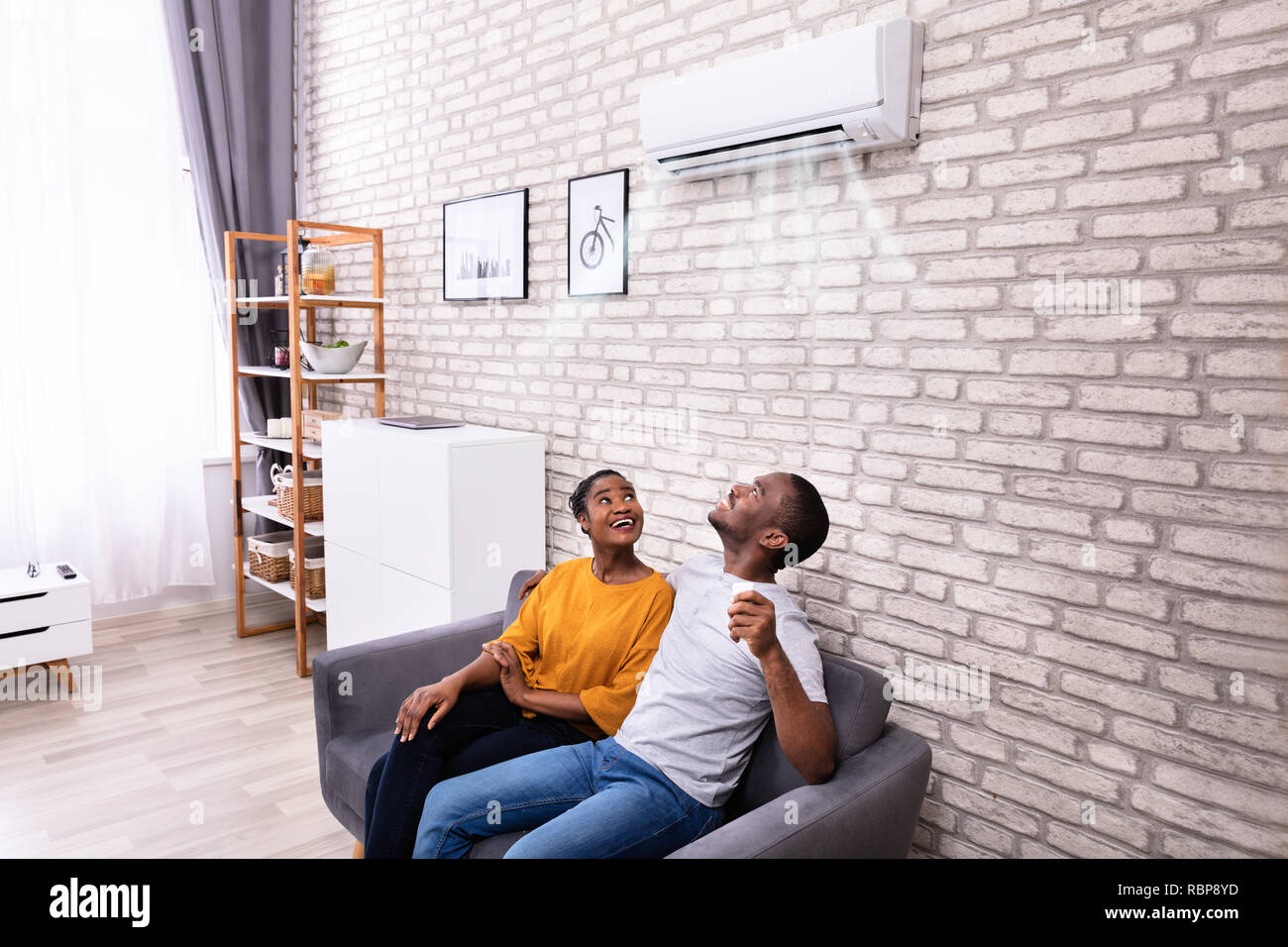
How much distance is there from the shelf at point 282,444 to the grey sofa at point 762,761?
1.49 m

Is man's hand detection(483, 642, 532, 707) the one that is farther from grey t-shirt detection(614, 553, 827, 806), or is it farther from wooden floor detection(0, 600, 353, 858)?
wooden floor detection(0, 600, 353, 858)

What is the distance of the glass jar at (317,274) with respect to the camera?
395cm

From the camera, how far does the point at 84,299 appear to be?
13.0 ft

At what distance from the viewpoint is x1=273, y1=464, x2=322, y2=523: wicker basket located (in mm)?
3842

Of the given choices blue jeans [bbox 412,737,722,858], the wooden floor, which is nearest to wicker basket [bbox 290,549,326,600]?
the wooden floor

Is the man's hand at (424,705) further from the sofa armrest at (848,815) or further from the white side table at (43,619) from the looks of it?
the white side table at (43,619)

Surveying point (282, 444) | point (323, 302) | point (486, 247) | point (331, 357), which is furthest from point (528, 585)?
point (282, 444)

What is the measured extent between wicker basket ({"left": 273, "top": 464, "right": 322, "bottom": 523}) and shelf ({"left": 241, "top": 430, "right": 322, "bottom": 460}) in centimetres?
11

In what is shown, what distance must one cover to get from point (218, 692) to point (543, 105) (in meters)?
2.55

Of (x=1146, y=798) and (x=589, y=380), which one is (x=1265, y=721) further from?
(x=589, y=380)

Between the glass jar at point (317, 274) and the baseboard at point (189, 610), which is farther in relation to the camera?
the baseboard at point (189, 610)

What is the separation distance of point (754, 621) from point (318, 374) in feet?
8.73

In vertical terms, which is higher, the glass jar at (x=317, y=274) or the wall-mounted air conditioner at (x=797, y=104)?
the wall-mounted air conditioner at (x=797, y=104)
